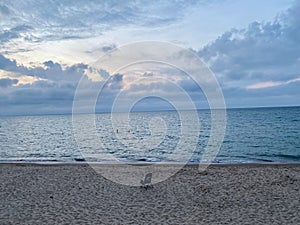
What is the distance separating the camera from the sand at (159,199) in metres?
9.05

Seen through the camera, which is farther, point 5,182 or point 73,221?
point 5,182

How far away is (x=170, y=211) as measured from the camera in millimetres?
9727

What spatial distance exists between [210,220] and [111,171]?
30.6ft

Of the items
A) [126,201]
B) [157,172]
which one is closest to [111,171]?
[157,172]

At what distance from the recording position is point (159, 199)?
1112cm

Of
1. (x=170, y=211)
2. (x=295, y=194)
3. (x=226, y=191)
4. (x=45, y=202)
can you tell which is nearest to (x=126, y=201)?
(x=170, y=211)

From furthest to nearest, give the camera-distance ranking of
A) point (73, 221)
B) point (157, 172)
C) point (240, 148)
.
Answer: point (240, 148)
point (157, 172)
point (73, 221)

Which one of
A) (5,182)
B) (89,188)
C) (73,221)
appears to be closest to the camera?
(73,221)

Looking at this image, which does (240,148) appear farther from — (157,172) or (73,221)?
(73,221)

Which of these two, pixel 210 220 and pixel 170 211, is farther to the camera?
pixel 170 211

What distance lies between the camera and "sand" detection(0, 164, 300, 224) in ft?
29.7

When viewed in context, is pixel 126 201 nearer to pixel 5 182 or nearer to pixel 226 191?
pixel 226 191

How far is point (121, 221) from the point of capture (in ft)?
29.1

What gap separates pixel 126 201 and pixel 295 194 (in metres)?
5.58
